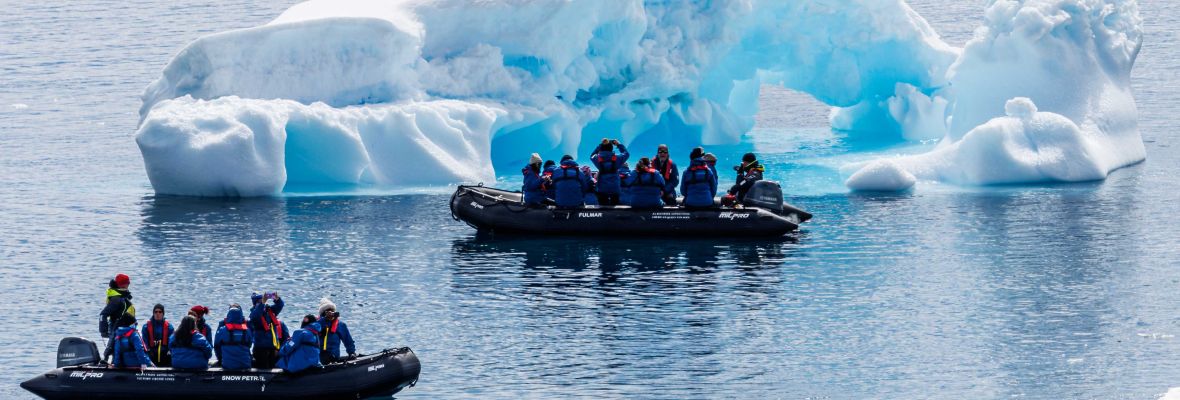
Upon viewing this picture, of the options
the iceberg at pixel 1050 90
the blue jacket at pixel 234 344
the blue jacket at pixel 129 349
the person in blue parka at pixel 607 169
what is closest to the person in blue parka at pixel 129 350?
the blue jacket at pixel 129 349

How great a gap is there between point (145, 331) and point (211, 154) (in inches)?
576

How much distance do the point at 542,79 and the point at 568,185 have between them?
875 cm

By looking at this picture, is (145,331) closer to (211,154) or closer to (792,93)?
(211,154)

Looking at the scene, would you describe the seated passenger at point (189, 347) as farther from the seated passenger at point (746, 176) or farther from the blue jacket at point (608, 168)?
the seated passenger at point (746, 176)

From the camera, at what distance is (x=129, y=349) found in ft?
63.7

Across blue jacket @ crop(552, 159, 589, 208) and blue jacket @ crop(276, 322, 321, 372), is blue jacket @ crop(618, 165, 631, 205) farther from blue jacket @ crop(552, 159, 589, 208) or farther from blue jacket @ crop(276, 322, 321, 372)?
blue jacket @ crop(276, 322, 321, 372)

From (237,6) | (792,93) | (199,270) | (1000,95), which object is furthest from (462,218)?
(237,6)

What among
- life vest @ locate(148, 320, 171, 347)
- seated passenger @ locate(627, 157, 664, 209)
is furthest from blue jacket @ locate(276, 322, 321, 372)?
seated passenger @ locate(627, 157, 664, 209)

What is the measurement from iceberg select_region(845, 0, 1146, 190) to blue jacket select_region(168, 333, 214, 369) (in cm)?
2126

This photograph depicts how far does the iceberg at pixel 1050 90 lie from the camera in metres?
37.0

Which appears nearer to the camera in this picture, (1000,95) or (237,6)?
(1000,95)

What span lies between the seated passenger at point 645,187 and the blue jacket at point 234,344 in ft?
39.4

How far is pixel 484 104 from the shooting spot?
3791cm

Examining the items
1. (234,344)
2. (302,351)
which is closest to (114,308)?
(234,344)
